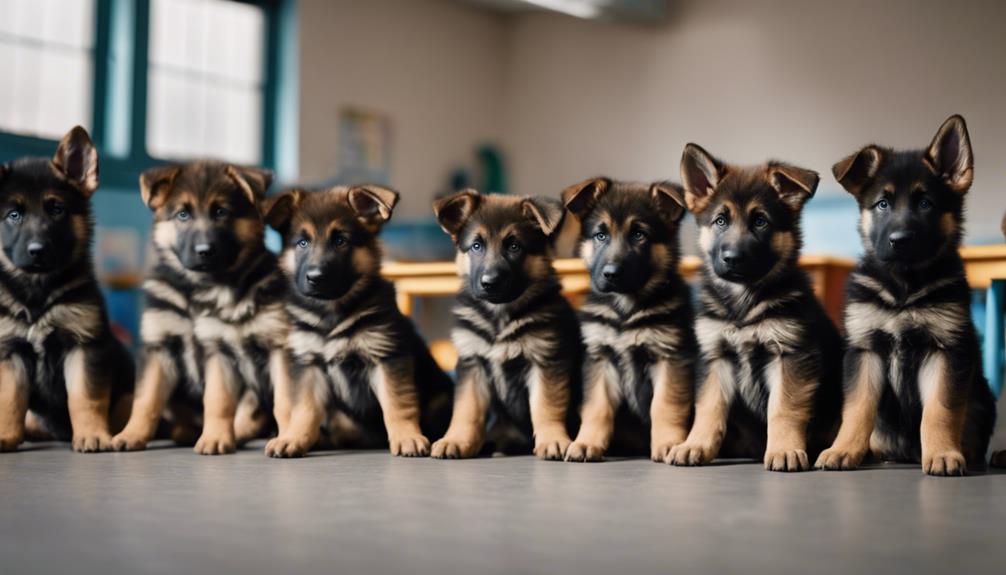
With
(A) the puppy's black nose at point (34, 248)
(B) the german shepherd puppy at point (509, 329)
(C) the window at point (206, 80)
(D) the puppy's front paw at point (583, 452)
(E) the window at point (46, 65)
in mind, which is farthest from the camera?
(C) the window at point (206, 80)

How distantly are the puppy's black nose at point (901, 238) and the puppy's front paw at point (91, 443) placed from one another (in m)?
3.22

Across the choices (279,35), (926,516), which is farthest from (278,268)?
(279,35)

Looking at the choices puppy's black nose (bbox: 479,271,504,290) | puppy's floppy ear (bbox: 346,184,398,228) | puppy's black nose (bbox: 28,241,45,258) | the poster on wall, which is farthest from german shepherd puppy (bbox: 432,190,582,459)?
the poster on wall

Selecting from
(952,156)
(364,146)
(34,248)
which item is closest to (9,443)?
(34,248)

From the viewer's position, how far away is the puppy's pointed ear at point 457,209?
4.35m

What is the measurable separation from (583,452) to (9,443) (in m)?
2.43

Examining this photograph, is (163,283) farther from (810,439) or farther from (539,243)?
(810,439)

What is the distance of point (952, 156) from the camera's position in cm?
377

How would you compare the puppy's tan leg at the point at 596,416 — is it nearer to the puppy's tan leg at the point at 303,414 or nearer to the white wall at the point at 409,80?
the puppy's tan leg at the point at 303,414

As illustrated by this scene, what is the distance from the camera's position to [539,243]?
432cm

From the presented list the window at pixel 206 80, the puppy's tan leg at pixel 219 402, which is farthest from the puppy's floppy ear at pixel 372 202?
the window at pixel 206 80

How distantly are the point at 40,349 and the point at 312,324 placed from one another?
1.17 m

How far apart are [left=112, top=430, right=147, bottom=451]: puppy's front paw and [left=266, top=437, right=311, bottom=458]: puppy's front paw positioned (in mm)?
613

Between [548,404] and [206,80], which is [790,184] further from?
[206,80]
